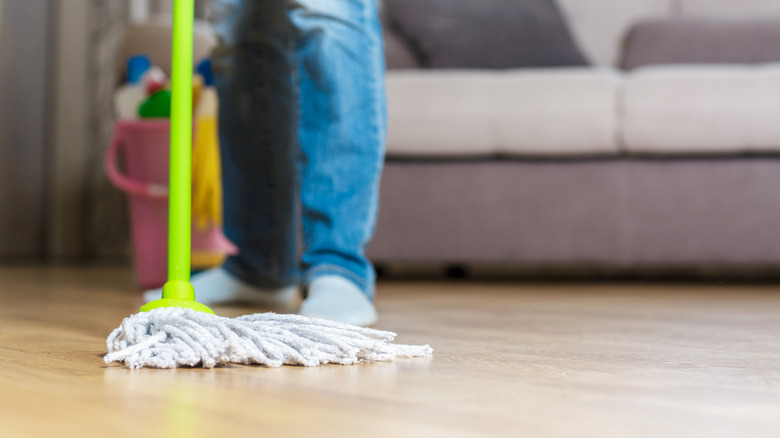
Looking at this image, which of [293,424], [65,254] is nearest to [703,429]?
[293,424]

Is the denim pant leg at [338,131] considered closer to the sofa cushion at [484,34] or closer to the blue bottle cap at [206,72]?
the blue bottle cap at [206,72]

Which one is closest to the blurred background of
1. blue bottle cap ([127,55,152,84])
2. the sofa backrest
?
blue bottle cap ([127,55,152,84])

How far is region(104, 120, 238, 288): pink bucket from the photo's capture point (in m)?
1.58

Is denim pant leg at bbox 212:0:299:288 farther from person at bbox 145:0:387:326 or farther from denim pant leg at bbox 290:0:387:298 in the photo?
denim pant leg at bbox 290:0:387:298

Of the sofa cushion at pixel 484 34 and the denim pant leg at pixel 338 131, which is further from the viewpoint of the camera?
the sofa cushion at pixel 484 34

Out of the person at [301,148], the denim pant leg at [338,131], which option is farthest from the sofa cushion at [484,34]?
the denim pant leg at [338,131]

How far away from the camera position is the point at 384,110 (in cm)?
104

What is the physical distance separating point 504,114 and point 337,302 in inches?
36.0

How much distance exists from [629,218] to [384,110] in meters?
0.85

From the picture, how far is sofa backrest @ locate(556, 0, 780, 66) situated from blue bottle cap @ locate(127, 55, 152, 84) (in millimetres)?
1182

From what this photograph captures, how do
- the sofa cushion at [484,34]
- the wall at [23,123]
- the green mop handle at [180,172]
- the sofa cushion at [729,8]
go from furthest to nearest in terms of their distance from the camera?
the wall at [23,123] < the sofa cushion at [729,8] < the sofa cushion at [484,34] < the green mop handle at [180,172]

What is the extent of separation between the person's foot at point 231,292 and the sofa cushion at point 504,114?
2.13 feet

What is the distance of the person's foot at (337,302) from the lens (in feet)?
2.90

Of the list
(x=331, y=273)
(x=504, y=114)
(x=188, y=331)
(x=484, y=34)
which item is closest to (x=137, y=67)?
(x=504, y=114)
